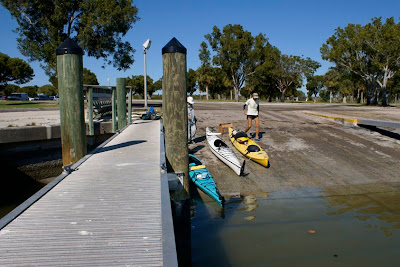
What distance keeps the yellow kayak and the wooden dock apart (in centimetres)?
567

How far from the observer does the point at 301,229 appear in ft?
21.5

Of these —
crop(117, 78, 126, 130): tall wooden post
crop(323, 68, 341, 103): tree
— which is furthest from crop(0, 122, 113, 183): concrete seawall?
crop(323, 68, 341, 103): tree

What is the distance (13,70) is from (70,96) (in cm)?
5602

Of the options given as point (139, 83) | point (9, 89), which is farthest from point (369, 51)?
point (9, 89)

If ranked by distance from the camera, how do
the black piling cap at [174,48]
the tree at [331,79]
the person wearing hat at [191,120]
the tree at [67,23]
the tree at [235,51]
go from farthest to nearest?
1. the tree at [331,79]
2. the tree at [235,51]
3. the tree at [67,23]
4. the person wearing hat at [191,120]
5. the black piling cap at [174,48]

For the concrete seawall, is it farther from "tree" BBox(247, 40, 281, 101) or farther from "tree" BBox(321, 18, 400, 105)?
"tree" BBox(247, 40, 281, 101)

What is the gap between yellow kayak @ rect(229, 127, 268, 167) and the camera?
1035 cm

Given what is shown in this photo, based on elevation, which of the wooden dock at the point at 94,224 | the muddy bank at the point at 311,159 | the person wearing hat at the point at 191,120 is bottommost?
the muddy bank at the point at 311,159

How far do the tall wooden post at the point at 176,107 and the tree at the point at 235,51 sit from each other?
4330 cm

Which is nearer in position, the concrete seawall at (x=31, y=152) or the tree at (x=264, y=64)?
the concrete seawall at (x=31, y=152)

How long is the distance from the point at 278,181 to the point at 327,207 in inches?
77.6

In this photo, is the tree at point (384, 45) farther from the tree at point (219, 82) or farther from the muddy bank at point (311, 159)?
the tree at point (219, 82)

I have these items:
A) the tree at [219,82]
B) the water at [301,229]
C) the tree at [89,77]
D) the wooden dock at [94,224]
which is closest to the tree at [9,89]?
the tree at [89,77]

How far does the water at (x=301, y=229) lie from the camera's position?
17.9 feet
